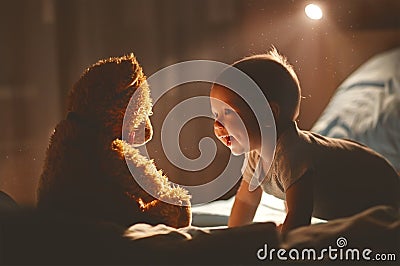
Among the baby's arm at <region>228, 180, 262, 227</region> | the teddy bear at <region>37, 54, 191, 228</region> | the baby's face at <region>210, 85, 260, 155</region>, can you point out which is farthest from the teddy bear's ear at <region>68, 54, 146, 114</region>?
the baby's arm at <region>228, 180, 262, 227</region>

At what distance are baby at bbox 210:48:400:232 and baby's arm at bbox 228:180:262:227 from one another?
0.02 meters

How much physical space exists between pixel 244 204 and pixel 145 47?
10.2 inches

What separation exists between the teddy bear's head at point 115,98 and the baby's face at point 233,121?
0.29 feet

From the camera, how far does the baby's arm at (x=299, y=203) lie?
0.86 metres

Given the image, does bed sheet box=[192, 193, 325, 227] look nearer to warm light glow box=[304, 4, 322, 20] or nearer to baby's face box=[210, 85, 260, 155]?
baby's face box=[210, 85, 260, 155]

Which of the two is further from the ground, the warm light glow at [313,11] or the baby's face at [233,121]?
the warm light glow at [313,11]

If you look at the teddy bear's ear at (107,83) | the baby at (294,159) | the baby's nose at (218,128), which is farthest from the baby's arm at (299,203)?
the teddy bear's ear at (107,83)

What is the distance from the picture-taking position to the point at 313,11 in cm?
93

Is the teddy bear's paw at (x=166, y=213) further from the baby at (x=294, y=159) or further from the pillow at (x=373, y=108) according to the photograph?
the pillow at (x=373, y=108)

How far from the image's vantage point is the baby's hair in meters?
0.88

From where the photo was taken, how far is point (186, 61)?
0.92 meters

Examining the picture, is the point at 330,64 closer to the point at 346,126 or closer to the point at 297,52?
the point at 297,52

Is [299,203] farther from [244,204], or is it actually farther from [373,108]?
[373,108]

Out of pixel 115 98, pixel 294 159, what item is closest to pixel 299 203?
pixel 294 159
